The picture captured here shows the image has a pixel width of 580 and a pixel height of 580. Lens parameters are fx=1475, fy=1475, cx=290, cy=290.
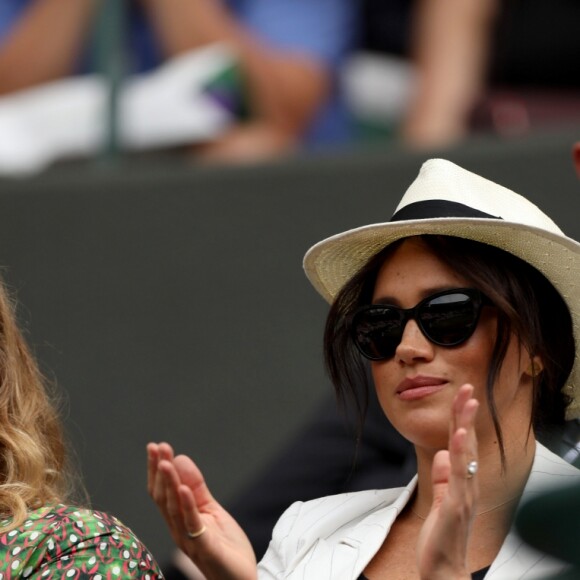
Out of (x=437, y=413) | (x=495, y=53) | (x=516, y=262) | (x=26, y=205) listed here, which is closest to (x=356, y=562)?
(x=437, y=413)

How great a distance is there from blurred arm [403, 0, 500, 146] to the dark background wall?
22 centimetres

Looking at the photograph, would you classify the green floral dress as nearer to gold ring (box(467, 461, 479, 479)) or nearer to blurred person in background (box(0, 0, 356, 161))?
gold ring (box(467, 461, 479, 479))

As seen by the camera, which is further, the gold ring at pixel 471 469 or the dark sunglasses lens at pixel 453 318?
the dark sunglasses lens at pixel 453 318

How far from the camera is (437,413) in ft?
6.89

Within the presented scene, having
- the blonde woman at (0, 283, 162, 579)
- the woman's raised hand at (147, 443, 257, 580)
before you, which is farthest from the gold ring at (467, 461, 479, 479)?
the blonde woman at (0, 283, 162, 579)

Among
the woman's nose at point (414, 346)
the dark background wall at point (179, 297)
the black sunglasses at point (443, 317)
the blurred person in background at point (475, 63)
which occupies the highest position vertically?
the blurred person in background at point (475, 63)

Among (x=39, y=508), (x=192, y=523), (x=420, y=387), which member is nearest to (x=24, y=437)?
(x=39, y=508)

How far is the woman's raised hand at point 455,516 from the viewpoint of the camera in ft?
6.09

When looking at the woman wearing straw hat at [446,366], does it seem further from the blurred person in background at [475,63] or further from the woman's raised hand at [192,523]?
the blurred person in background at [475,63]

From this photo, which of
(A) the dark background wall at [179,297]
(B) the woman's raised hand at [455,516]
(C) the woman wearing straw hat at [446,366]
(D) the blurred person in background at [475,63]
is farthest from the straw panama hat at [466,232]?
(A) the dark background wall at [179,297]

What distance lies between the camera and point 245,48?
14.4ft

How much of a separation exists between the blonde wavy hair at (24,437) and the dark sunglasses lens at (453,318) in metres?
0.71

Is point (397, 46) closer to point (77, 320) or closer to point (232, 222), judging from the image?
point (232, 222)

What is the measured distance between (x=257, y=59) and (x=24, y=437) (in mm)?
2160
